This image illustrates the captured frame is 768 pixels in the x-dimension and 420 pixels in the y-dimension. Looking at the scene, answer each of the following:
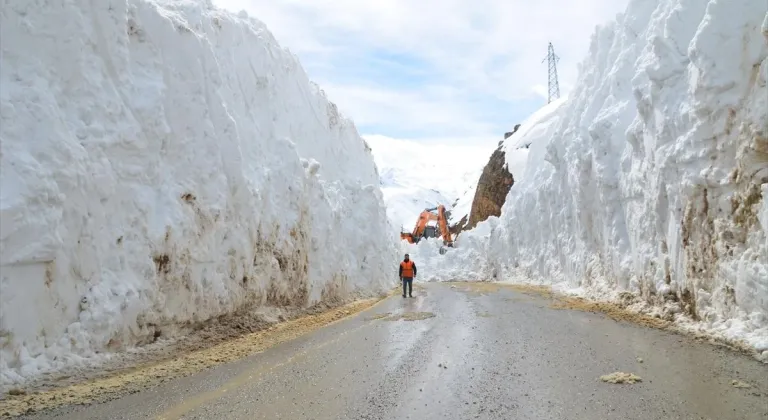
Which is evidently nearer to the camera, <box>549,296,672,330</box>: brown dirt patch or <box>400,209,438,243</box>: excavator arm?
<box>549,296,672,330</box>: brown dirt patch

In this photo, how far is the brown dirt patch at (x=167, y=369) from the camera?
19.5ft

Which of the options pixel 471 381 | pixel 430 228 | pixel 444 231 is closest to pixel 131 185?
pixel 471 381

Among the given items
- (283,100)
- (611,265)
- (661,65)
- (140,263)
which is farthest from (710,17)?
(283,100)

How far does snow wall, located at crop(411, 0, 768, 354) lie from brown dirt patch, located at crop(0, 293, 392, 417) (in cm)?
703

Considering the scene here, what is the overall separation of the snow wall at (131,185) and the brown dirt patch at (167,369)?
45 cm

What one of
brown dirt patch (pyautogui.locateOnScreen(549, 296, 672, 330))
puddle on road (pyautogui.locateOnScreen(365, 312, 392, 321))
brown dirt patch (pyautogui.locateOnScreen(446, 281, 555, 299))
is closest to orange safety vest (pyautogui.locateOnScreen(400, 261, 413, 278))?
brown dirt patch (pyautogui.locateOnScreen(446, 281, 555, 299))

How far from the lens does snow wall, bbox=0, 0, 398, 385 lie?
711cm

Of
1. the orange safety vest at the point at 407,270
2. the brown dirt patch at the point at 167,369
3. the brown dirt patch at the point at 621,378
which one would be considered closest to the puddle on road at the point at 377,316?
the brown dirt patch at the point at 167,369

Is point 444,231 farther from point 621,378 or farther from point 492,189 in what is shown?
point 621,378

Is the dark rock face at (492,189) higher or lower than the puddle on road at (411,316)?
higher

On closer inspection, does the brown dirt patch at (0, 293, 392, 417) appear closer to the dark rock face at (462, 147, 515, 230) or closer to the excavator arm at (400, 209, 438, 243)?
the excavator arm at (400, 209, 438, 243)

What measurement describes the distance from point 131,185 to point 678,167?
977 cm

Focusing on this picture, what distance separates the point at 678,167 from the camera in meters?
10.8

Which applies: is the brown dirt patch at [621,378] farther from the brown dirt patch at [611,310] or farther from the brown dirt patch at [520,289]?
the brown dirt patch at [520,289]
